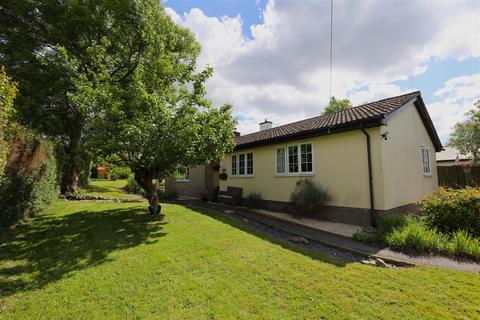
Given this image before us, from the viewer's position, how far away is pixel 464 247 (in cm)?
546

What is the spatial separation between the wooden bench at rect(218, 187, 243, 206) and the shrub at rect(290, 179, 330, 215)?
3.96 meters

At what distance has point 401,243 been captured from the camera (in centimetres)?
604

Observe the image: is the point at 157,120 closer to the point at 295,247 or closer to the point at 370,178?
the point at 295,247

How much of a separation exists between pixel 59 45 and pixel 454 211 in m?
18.7

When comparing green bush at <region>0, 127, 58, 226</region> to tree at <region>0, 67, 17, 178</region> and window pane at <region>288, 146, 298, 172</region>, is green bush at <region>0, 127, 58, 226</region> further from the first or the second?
window pane at <region>288, 146, 298, 172</region>

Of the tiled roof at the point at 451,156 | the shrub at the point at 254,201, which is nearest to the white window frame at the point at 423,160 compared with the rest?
the shrub at the point at 254,201

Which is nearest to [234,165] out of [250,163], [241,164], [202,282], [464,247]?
[241,164]

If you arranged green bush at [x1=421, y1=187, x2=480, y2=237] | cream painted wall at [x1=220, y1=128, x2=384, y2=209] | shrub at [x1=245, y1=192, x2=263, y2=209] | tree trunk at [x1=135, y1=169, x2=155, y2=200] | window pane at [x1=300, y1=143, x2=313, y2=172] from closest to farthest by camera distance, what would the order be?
green bush at [x1=421, y1=187, x2=480, y2=237]
cream painted wall at [x1=220, y1=128, x2=384, y2=209]
tree trunk at [x1=135, y1=169, x2=155, y2=200]
window pane at [x1=300, y1=143, x2=313, y2=172]
shrub at [x1=245, y1=192, x2=263, y2=209]

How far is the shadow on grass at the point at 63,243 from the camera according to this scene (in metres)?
4.34

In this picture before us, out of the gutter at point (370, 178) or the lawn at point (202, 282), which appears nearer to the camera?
the lawn at point (202, 282)

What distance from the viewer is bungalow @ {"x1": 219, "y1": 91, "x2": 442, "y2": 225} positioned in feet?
26.7

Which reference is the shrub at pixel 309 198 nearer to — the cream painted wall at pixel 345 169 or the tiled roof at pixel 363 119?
the cream painted wall at pixel 345 169

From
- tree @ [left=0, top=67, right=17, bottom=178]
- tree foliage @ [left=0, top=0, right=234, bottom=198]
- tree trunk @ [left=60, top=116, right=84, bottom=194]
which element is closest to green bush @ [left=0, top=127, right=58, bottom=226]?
tree foliage @ [left=0, top=0, right=234, bottom=198]

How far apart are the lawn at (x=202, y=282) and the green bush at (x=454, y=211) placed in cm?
275
